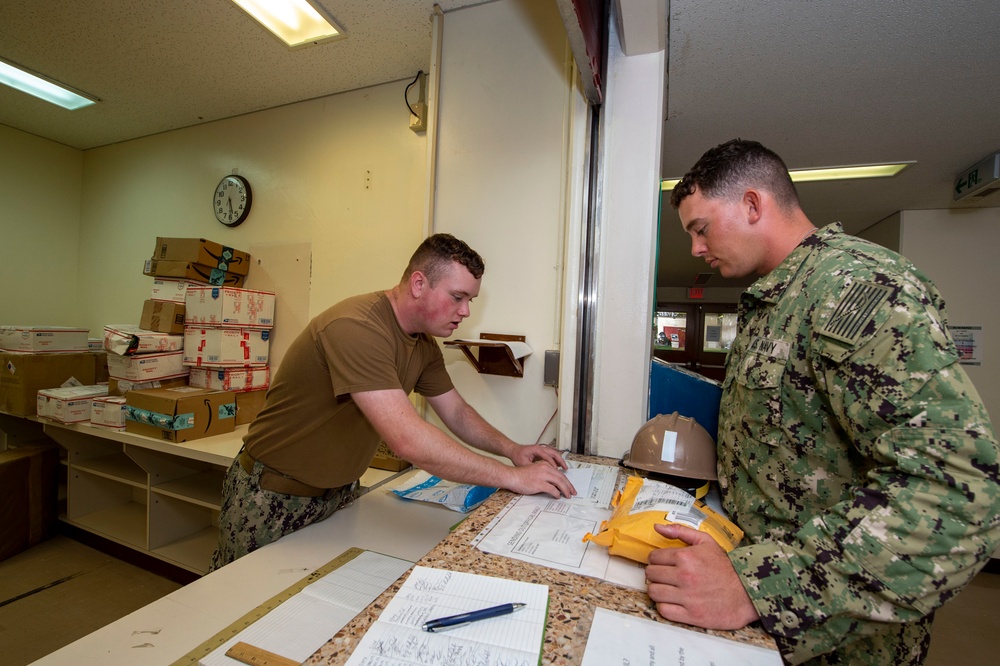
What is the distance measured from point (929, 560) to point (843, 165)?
10.3 ft

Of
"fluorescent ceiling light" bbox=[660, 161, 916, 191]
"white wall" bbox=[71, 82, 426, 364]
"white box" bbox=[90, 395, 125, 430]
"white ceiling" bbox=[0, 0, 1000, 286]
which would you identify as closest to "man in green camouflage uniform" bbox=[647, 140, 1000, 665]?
"white ceiling" bbox=[0, 0, 1000, 286]

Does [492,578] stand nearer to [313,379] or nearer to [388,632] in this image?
[388,632]

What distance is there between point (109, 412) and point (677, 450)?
9.95 ft

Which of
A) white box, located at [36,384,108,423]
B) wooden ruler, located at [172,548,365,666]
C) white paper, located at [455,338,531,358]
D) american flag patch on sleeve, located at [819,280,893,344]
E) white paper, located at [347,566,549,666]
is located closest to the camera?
white paper, located at [347,566,549,666]

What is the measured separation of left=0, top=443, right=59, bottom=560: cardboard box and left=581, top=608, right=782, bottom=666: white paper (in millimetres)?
3749

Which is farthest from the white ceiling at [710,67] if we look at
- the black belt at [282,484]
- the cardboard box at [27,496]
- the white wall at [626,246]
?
the cardboard box at [27,496]

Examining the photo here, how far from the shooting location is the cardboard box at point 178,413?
221cm

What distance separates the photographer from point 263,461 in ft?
4.54

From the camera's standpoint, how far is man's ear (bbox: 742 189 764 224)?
3.20 ft

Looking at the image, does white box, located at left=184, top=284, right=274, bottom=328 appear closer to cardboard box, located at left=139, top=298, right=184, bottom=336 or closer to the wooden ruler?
cardboard box, located at left=139, top=298, right=184, bottom=336

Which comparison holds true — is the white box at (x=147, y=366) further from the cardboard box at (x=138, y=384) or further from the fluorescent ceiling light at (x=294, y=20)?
the fluorescent ceiling light at (x=294, y=20)

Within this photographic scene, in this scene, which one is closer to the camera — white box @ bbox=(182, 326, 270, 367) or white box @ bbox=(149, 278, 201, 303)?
white box @ bbox=(182, 326, 270, 367)

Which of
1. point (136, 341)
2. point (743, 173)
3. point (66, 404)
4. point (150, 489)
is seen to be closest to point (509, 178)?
point (743, 173)

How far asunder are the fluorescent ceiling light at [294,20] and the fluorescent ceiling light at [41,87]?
1.82 meters
